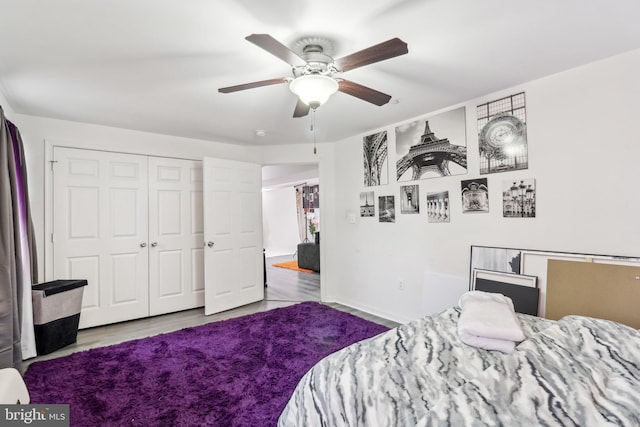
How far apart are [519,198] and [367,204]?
1.71 meters

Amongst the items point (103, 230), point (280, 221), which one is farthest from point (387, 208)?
point (280, 221)

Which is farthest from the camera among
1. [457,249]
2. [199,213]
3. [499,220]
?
[199,213]

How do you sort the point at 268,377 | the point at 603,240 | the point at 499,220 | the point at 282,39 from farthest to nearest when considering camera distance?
the point at 499,220 → the point at 268,377 → the point at 603,240 → the point at 282,39

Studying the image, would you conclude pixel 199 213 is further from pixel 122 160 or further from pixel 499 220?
pixel 499 220

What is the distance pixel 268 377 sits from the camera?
2332 millimetres

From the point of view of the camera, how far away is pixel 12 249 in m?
2.32

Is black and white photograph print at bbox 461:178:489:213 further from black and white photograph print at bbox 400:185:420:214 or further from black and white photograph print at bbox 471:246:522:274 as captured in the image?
black and white photograph print at bbox 400:185:420:214

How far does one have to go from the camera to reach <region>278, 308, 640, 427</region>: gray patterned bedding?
0.98 metres

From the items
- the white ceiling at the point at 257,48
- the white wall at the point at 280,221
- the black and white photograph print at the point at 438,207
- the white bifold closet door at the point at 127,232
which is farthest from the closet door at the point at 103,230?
the white wall at the point at 280,221

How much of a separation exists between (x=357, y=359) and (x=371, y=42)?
5.87ft

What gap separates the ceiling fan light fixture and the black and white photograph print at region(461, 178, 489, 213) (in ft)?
5.67

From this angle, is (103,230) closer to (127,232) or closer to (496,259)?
(127,232)

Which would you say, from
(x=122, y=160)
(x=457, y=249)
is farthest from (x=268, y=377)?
(x=122, y=160)

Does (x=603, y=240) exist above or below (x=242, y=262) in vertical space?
above
